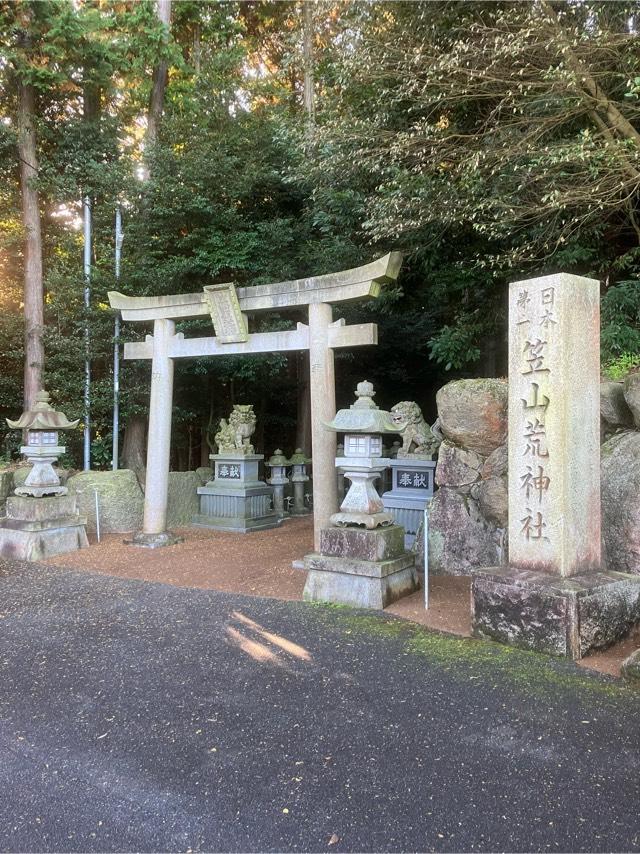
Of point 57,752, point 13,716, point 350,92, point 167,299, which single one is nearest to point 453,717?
point 57,752

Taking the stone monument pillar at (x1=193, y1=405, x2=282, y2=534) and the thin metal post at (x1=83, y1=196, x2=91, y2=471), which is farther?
the thin metal post at (x1=83, y1=196, x2=91, y2=471)

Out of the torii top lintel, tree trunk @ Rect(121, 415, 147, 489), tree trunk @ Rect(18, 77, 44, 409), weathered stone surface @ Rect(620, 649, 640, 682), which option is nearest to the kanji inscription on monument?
weathered stone surface @ Rect(620, 649, 640, 682)

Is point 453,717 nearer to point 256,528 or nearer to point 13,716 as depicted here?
point 13,716

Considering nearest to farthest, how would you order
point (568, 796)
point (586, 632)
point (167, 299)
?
point (568, 796), point (586, 632), point (167, 299)

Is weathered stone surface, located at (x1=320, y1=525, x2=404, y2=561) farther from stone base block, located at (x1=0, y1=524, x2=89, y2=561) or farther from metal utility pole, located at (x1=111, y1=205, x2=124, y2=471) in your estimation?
metal utility pole, located at (x1=111, y1=205, x2=124, y2=471)

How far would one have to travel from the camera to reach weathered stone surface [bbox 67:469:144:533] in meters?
8.56

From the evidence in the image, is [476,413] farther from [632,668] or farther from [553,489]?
[632,668]

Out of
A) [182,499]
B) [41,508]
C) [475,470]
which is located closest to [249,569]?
[475,470]

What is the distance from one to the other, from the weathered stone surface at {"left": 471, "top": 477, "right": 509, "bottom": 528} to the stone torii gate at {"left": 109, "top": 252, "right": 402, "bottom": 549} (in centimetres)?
161

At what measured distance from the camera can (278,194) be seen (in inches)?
431

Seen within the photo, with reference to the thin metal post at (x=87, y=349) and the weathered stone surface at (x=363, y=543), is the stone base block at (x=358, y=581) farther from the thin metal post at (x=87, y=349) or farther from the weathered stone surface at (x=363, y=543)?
the thin metal post at (x=87, y=349)

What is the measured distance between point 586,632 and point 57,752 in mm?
3173

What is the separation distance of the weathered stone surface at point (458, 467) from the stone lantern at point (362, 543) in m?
1.11

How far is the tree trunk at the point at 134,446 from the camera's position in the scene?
1070cm
